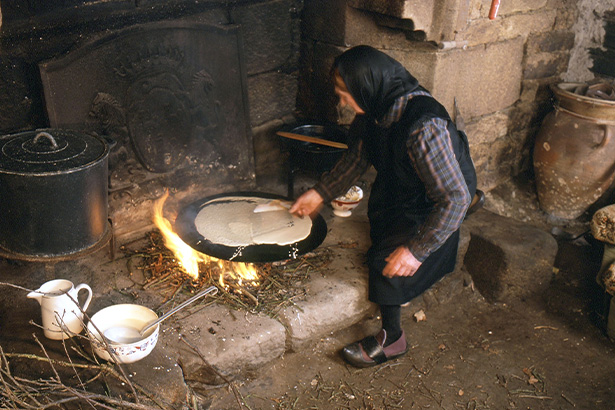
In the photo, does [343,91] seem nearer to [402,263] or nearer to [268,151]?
[402,263]

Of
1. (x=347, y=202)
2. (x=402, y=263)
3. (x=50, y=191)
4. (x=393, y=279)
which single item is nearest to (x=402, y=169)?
(x=402, y=263)

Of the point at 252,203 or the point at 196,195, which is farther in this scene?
the point at 196,195

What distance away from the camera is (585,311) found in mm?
3514

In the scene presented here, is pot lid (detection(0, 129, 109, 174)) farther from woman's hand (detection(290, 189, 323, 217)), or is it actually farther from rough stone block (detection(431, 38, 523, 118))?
rough stone block (detection(431, 38, 523, 118))

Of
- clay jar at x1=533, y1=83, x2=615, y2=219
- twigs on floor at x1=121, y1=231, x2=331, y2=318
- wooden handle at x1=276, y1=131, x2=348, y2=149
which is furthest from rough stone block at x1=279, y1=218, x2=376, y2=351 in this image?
clay jar at x1=533, y1=83, x2=615, y2=219

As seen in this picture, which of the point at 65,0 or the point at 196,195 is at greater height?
the point at 65,0

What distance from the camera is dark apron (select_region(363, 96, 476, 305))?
268 cm

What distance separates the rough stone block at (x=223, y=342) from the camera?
253cm

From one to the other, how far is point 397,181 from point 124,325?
4.88 feet

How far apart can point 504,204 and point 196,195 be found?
95.9 inches

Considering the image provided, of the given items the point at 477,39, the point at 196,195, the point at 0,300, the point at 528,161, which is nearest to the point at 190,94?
the point at 196,195

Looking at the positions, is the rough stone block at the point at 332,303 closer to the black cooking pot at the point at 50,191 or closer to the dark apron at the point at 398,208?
the dark apron at the point at 398,208

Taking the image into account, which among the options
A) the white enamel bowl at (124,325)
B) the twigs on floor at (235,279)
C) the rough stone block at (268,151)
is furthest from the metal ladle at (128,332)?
the rough stone block at (268,151)

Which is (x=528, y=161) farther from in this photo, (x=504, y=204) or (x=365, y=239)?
(x=365, y=239)
